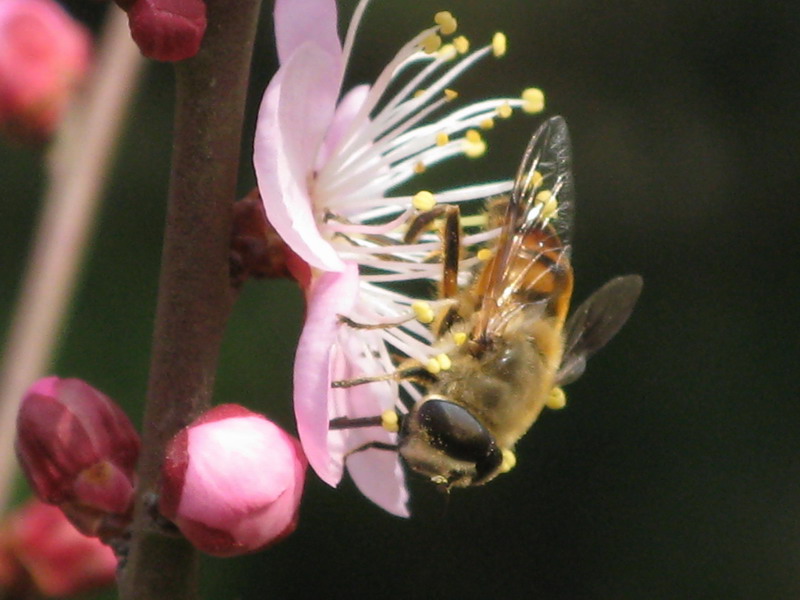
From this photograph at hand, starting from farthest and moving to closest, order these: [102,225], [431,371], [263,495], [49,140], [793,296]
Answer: [793,296] < [102,225] < [49,140] < [431,371] < [263,495]

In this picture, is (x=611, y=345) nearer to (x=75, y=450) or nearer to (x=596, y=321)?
(x=596, y=321)

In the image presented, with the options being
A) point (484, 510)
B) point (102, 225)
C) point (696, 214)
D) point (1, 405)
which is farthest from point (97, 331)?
point (696, 214)

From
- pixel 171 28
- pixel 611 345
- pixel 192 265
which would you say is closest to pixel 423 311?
pixel 192 265

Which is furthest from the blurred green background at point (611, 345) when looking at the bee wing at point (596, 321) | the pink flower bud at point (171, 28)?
the pink flower bud at point (171, 28)

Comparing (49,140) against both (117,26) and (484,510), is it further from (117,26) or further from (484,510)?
(484,510)

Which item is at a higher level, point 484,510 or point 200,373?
point 200,373
